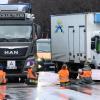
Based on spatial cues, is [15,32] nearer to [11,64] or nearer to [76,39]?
[11,64]

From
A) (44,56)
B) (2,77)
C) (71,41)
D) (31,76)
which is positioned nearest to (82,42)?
(71,41)

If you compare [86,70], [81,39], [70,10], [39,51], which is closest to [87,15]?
[81,39]

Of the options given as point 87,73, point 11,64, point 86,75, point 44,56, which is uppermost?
point 44,56

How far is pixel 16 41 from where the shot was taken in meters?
26.2

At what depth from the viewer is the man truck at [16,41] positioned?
2623cm

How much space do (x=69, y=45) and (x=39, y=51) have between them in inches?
320

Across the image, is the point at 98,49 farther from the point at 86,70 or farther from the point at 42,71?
the point at 42,71

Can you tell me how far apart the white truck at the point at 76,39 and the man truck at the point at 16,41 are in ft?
18.1

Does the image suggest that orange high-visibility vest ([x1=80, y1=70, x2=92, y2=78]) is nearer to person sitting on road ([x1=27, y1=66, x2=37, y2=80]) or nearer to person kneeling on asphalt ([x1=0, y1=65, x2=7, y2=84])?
person sitting on road ([x1=27, y1=66, x2=37, y2=80])

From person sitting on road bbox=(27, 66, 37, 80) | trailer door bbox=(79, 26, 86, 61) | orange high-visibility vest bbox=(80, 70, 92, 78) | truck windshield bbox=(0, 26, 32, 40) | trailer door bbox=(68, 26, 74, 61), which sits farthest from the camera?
trailer door bbox=(68, 26, 74, 61)

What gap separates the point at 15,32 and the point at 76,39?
25.5 ft

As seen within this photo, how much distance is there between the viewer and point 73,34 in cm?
3372

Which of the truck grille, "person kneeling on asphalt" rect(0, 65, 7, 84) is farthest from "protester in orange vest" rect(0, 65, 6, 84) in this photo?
the truck grille

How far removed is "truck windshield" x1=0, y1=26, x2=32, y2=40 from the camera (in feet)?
86.0
